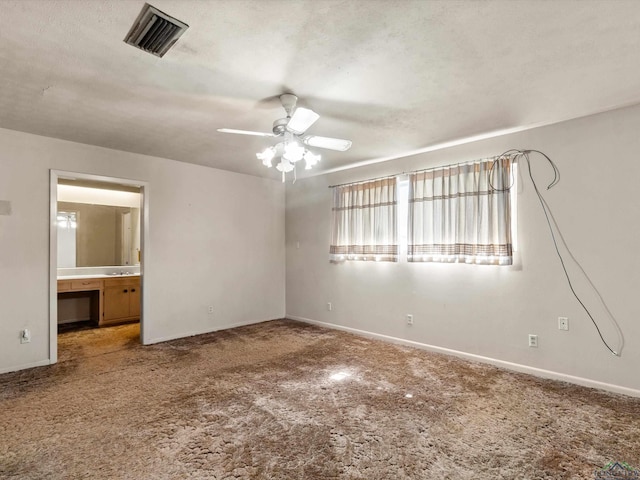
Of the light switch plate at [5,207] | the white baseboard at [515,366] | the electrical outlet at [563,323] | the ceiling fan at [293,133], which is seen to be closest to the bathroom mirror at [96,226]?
the light switch plate at [5,207]

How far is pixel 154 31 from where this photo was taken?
1.82m


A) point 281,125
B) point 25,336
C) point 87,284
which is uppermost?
point 281,125

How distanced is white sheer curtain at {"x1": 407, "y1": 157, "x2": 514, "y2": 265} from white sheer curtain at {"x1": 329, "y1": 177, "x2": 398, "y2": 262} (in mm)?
315

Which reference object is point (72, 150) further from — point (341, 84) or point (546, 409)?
point (546, 409)

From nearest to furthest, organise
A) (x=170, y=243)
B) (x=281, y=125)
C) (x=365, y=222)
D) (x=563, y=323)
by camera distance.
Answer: (x=281, y=125) < (x=563, y=323) < (x=170, y=243) < (x=365, y=222)

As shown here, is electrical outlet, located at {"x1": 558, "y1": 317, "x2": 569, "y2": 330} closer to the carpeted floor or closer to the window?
the carpeted floor

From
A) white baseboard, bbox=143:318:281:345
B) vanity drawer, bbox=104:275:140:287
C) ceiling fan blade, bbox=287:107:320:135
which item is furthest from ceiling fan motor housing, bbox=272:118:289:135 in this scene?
vanity drawer, bbox=104:275:140:287

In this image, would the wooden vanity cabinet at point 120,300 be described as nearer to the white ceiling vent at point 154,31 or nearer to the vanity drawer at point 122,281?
the vanity drawer at point 122,281

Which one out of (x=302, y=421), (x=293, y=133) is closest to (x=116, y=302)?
(x=302, y=421)

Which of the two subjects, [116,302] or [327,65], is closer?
[327,65]

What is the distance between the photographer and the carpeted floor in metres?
1.90

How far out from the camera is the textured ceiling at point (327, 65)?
170 cm

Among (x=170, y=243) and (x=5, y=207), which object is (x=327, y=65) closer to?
(x=170, y=243)

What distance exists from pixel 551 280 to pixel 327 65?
2.84 meters
